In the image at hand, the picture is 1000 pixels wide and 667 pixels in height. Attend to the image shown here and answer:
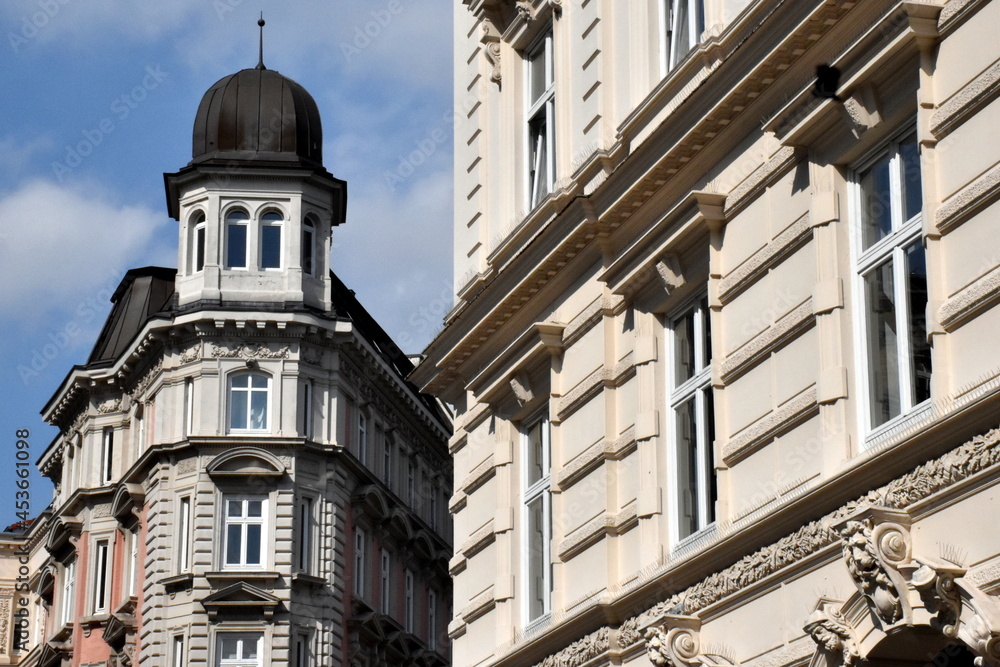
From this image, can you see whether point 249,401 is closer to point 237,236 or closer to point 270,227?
point 237,236

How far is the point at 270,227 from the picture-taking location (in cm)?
5541

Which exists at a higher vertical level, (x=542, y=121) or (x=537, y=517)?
(x=542, y=121)

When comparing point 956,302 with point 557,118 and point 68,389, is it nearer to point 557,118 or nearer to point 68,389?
point 557,118

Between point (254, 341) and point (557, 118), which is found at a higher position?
point (254, 341)

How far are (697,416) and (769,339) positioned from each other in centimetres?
192

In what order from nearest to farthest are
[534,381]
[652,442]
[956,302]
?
[956,302], [652,442], [534,381]

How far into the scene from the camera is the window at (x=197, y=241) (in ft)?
181

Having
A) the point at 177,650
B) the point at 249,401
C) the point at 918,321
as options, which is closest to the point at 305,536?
the point at 249,401

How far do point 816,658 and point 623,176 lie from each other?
653 centimetres

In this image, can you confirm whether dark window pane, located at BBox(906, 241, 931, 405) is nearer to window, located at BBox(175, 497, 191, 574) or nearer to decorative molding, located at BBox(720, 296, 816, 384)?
decorative molding, located at BBox(720, 296, 816, 384)

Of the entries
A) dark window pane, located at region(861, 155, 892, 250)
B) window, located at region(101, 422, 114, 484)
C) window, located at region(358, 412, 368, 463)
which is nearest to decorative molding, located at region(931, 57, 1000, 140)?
dark window pane, located at region(861, 155, 892, 250)

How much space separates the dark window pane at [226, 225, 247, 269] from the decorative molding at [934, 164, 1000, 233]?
Result: 4161 cm

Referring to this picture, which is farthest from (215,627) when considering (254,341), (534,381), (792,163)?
(792,163)

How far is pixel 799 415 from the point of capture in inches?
644
